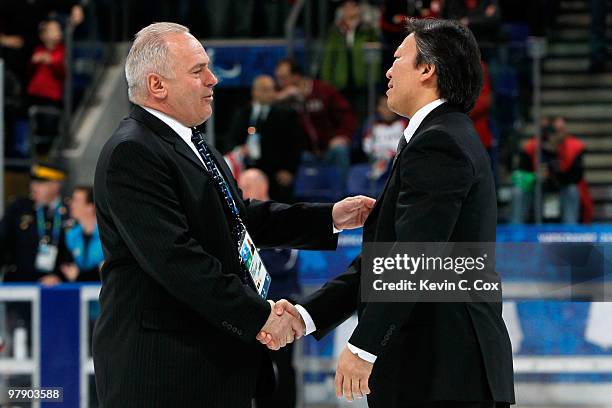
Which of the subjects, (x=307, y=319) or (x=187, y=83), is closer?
(x=187, y=83)

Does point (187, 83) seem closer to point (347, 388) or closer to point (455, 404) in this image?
point (347, 388)

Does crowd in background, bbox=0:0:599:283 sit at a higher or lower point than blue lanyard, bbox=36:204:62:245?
higher

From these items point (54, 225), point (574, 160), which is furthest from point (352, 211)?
point (574, 160)

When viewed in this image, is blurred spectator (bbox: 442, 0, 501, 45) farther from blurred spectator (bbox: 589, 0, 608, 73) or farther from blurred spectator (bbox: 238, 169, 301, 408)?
blurred spectator (bbox: 238, 169, 301, 408)

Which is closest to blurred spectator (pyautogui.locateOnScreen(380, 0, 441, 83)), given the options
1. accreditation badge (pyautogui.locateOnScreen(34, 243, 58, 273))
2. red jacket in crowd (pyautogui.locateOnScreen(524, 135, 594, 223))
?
red jacket in crowd (pyautogui.locateOnScreen(524, 135, 594, 223))

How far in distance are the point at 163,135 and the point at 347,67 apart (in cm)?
610

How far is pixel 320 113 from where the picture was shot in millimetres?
10445

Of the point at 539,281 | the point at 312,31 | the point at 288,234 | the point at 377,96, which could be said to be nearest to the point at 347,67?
the point at 377,96

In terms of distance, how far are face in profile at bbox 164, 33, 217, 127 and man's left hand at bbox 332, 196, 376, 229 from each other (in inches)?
30.2

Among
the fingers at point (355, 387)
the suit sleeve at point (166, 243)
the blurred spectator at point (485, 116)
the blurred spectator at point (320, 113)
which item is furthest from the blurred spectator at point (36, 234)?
the fingers at point (355, 387)

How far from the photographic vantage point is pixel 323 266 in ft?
27.1

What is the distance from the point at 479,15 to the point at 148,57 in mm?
7015

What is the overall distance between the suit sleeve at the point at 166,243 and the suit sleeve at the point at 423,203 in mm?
460

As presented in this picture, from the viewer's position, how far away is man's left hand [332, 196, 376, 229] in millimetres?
4738
